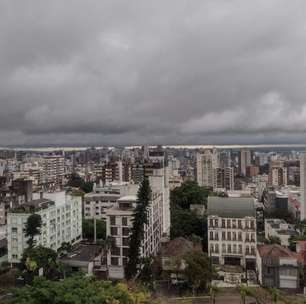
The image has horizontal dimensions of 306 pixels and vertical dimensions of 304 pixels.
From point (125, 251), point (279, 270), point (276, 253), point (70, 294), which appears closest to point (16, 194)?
point (125, 251)

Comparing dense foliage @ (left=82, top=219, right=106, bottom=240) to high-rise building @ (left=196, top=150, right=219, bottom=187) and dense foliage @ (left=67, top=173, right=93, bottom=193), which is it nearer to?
dense foliage @ (left=67, top=173, right=93, bottom=193)

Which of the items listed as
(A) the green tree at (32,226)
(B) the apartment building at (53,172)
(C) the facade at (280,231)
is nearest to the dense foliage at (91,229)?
(A) the green tree at (32,226)

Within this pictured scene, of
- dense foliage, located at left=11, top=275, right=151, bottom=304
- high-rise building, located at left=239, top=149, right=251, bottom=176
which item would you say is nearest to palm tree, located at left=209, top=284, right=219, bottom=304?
dense foliage, located at left=11, top=275, right=151, bottom=304

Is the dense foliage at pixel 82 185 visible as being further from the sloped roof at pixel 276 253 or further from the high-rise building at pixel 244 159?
the high-rise building at pixel 244 159

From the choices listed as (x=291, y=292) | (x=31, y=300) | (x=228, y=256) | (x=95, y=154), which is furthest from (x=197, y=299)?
(x=95, y=154)

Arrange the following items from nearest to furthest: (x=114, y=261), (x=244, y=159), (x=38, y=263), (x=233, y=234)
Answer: (x=38, y=263) → (x=114, y=261) → (x=233, y=234) → (x=244, y=159)

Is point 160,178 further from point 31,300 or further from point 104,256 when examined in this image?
point 31,300

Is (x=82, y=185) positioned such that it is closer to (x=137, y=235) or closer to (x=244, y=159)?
(x=137, y=235)
